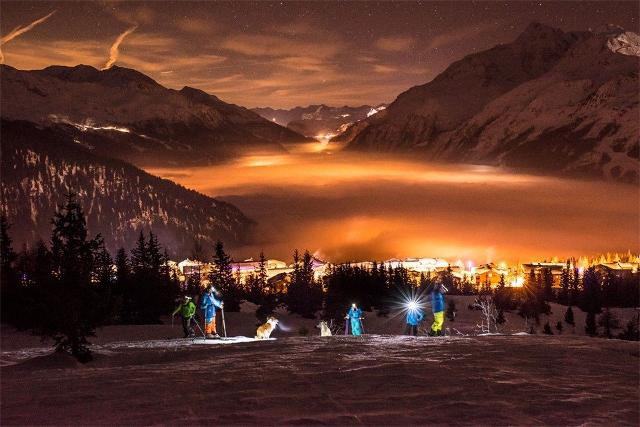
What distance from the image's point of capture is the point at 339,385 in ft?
31.7

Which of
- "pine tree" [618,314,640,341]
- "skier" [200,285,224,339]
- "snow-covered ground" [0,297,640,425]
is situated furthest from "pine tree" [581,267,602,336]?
"snow-covered ground" [0,297,640,425]

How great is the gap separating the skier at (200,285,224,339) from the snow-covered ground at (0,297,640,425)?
4879 mm

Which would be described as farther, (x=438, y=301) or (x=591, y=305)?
(x=591, y=305)

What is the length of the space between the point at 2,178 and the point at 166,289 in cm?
11921

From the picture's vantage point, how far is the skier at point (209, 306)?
20.1 meters

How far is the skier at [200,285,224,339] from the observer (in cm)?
2012

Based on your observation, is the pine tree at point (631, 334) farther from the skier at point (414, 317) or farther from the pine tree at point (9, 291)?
the pine tree at point (9, 291)

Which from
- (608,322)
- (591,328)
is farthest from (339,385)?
(608,322)

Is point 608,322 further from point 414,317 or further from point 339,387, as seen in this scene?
point 339,387

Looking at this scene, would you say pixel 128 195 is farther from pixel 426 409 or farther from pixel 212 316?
pixel 426 409

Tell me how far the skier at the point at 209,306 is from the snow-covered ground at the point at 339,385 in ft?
16.0

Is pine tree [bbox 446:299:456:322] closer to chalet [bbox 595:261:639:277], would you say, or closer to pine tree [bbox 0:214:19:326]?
pine tree [bbox 0:214:19:326]

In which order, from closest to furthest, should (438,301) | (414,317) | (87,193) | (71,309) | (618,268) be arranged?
1. (71,309)
2. (438,301)
3. (414,317)
4. (87,193)
5. (618,268)

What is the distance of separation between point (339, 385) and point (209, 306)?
11.5 metres
